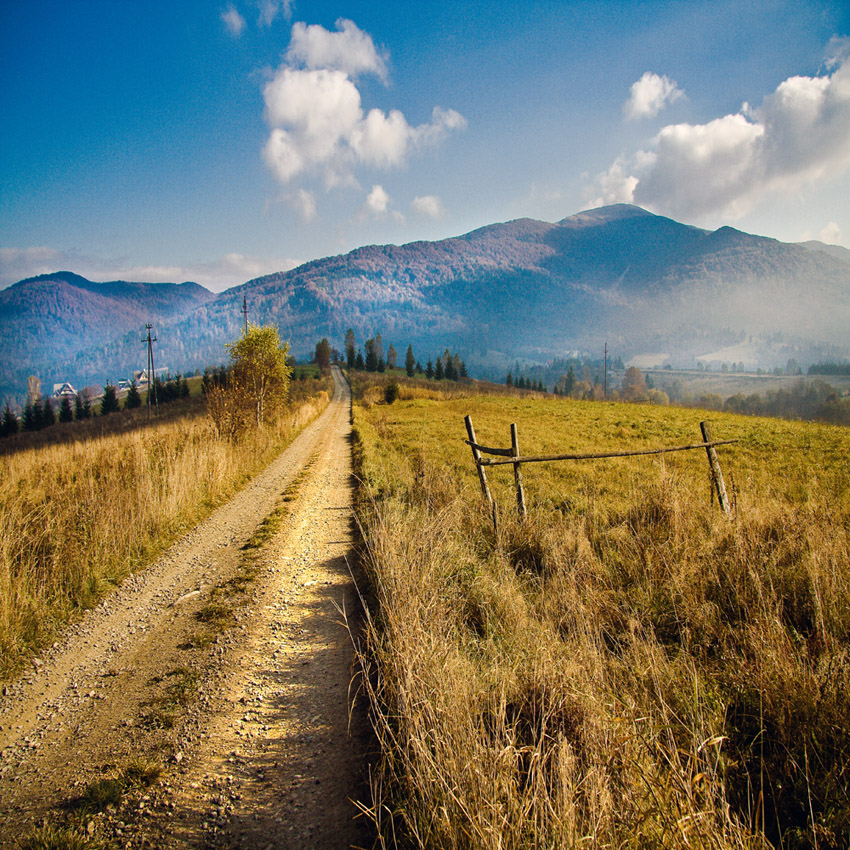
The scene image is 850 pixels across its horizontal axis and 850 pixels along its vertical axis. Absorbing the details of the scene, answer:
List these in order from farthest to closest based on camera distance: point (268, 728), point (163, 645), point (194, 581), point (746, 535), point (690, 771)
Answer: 1. point (194, 581)
2. point (746, 535)
3. point (163, 645)
4. point (268, 728)
5. point (690, 771)

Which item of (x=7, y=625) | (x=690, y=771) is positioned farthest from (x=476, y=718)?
(x=7, y=625)

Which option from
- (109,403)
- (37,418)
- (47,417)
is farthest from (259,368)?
(109,403)

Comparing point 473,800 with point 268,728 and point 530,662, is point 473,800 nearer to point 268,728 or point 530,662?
point 530,662

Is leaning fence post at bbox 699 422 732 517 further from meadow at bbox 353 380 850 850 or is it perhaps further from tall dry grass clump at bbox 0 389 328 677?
tall dry grass clump at bbox 0 389 328 677

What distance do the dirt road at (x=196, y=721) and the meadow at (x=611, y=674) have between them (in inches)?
20.4

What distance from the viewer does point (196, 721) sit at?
373 centimetres

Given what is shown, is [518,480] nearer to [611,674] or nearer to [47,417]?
[611,674]

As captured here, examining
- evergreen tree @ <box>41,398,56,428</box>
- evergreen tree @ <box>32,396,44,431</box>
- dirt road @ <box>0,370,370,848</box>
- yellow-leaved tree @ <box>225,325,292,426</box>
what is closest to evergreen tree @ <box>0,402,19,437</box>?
evergreen tree @ <box>32,396,44,431</box>

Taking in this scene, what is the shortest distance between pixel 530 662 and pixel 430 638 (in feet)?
2.92

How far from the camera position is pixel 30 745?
3.45 meters

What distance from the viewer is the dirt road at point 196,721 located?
9.40 feet

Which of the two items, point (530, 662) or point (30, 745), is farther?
point (530, 662)

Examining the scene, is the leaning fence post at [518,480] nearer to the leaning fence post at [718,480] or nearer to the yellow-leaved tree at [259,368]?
the leaning fence post at [718,480]

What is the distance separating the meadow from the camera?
2234 millimetres
